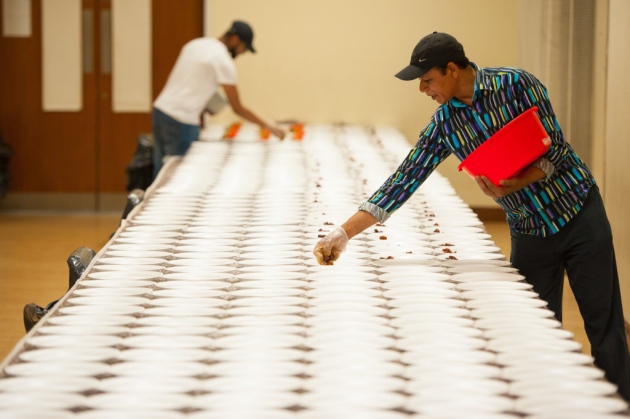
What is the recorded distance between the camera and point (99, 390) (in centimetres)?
217

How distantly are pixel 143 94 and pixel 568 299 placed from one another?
471 cm

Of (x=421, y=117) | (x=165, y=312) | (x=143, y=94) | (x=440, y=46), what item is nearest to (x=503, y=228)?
(x=421, y=117)

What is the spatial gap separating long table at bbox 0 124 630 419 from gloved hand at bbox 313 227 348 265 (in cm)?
3

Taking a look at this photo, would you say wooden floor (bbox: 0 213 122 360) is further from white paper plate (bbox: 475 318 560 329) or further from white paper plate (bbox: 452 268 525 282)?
white paper plate (bbox: 475 318 560 329)

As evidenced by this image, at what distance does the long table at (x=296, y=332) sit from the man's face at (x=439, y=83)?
558 mm

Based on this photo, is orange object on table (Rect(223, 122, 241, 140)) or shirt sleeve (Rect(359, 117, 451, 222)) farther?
orange object on table (Rect(223, 122, 241, 140))

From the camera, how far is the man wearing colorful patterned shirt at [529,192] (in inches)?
126

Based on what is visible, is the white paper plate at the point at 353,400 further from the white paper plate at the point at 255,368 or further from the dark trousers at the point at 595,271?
the dark trousers at the point at 595,271

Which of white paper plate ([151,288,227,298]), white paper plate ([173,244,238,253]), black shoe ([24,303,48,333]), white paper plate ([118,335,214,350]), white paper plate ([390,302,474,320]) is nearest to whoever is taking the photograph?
white paper plate ([118,335,214,350])


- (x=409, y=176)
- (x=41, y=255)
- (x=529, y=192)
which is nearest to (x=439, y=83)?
(x=409, y=176)

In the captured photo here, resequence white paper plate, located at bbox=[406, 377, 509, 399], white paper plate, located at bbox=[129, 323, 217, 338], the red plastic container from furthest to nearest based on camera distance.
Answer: the red plastic container, white paper plate, located at bbox=[129, 323, 217, 338], white paper plate, located at bbox=[406, 377, 509, 399]

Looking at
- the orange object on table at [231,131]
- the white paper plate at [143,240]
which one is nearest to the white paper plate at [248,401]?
the white paper plate at [143,240]

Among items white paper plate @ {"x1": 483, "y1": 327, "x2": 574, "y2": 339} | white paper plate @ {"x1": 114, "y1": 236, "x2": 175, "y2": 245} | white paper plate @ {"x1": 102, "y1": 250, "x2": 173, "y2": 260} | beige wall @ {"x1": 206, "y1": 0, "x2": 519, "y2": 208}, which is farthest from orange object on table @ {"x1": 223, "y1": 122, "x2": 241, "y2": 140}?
white paper plate @ {"x1": 483, "y1": 327, "x2": 574, "y2": 339}

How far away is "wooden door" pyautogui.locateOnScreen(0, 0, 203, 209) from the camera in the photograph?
9.18 meters
